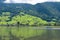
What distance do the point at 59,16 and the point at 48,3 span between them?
12626 millimetres

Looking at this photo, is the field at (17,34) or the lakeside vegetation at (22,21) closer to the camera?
the field at (17,34)

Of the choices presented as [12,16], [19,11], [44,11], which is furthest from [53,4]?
[12,16]

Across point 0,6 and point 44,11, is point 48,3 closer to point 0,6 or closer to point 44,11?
point 44,11

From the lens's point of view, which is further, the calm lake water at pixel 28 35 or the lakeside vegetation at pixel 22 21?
the lakeside vegetation at pixel 22 21

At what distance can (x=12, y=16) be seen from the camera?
249ft

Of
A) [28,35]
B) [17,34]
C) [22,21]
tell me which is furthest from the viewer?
[22,21]

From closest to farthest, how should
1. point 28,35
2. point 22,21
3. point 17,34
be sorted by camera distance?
1. point 28,35
2. point 17,34
3. point 22,21

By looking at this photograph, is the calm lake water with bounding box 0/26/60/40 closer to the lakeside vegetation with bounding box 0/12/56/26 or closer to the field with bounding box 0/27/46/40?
the field with bounding box 0/27/46/40

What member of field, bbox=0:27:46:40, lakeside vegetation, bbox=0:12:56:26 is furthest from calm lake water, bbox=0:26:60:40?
→ lakeside vegetation, bbox=0:12:56:26

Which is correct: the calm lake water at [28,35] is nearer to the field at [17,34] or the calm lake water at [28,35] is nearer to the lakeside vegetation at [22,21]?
the field at [17,34]

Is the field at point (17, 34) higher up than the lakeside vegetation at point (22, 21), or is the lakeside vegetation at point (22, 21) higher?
the field at point (17, 34)

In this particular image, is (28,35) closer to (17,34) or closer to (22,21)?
(17,34)

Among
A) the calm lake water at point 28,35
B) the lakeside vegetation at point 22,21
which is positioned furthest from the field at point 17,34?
the lakeside vegetation at point 22,21

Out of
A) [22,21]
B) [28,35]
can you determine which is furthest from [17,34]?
[22,21]
